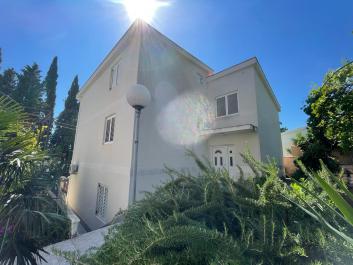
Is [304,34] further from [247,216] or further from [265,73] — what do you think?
[247,216]

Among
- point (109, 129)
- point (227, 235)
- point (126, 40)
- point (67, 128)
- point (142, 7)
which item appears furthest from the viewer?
point (67, 128)

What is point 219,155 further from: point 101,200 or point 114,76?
point 114,76

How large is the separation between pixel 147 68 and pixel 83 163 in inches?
289

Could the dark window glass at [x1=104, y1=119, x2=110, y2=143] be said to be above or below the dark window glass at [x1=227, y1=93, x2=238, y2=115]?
below

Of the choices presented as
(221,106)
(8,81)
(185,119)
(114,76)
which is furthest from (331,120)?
(8,81)

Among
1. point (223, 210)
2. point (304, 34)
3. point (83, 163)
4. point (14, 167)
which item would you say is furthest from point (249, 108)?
point (83, 163)

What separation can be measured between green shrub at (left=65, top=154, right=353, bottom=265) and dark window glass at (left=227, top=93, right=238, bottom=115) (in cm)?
872

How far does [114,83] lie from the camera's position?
8781 mm

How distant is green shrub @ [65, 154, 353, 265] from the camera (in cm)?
96

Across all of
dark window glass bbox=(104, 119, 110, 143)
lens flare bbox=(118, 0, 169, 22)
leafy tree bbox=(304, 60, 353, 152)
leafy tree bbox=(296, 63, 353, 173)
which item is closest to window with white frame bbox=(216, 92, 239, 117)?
leafy tree bbox=(296, 63, 353, 173)

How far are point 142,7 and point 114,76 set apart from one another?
14.0ft

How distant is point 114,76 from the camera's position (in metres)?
8.99

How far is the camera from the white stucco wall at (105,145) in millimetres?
6777

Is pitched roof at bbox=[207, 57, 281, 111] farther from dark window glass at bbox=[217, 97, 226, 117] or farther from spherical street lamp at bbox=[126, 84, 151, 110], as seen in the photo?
spherical street lamp at bbox=[126, 84, 151, 110]
